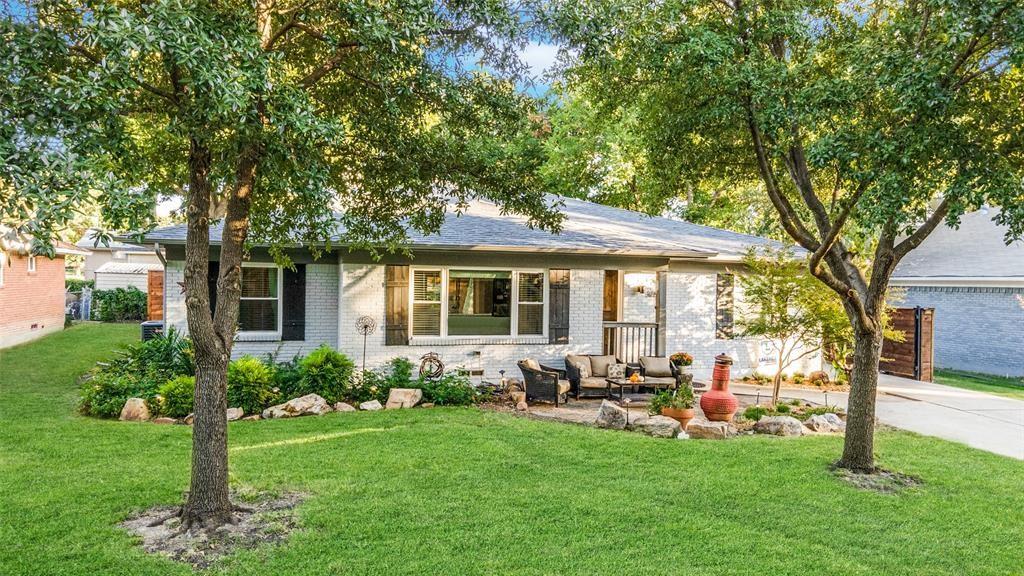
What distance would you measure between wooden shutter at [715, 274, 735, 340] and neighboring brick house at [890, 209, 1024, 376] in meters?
5.97

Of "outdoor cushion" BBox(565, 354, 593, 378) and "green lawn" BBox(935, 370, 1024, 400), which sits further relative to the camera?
"green lawn" BBox(935, 370, 1024, 400)

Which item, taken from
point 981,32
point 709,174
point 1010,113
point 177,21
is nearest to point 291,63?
point 177,21

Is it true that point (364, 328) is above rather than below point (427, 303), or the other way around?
below

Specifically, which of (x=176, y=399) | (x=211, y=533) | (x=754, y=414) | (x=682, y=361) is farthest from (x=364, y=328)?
(x=754, y=414)

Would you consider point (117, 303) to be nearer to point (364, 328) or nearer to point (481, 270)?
point (364, 328)

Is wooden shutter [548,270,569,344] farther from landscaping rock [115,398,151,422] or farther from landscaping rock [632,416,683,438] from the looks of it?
landscaping rock [115,398,151,422]

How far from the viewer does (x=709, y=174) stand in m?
8.24

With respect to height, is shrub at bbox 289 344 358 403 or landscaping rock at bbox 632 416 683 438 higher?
shrub at bbox 289 344 358 403

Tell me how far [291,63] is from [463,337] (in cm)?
659

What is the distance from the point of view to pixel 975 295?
59.5ft

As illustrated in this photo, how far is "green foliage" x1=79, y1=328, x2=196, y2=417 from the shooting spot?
903 centimetres

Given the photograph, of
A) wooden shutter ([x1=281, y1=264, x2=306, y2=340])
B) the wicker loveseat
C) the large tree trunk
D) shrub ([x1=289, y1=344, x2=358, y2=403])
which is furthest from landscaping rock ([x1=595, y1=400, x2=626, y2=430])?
wooden shutter ([x1=281, y1=264, x2=306, y2=340])

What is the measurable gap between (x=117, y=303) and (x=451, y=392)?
65.5 feet

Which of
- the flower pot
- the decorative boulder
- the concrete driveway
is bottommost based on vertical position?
the concrete driveway
